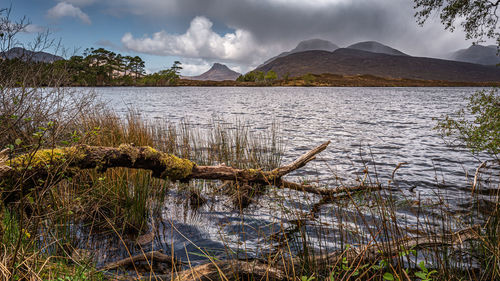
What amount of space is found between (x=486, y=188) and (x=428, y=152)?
4.46m

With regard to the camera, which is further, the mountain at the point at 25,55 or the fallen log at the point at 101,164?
the mountain at the point at 25,55

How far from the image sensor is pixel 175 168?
361cm

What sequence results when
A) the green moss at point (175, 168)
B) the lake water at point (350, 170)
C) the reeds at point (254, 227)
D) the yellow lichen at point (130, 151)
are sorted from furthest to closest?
the lake water at point (350, 170), the green moss at point (175, 168), the yellow lichen at point (130, 151), the reeds at point (254, 227)

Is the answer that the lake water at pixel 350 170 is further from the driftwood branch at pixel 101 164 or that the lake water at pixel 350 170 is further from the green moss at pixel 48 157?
the green moss at pixel 48 157

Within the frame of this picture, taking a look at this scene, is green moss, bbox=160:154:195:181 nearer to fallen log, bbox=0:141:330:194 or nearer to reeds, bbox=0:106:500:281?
fallen log, bbox=0:141:330:194

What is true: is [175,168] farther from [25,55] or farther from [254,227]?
[25,55]

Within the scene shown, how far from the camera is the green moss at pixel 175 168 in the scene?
3576 millimetres

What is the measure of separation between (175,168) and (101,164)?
886 millimetres

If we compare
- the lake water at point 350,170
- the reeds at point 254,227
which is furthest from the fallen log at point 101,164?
the lake water at point 350,170

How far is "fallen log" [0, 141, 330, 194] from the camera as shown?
2.62 meters

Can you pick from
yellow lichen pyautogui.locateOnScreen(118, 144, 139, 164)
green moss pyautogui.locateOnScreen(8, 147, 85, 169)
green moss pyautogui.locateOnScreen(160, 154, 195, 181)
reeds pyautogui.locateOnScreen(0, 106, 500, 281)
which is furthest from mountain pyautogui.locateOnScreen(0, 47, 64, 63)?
green moss pyautogui.locateOnScreen(160, 154, 195, 181)

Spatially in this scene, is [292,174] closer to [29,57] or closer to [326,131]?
[29,57]

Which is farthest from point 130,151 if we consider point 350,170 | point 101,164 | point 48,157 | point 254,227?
point 350,170

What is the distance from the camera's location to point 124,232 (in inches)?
155
